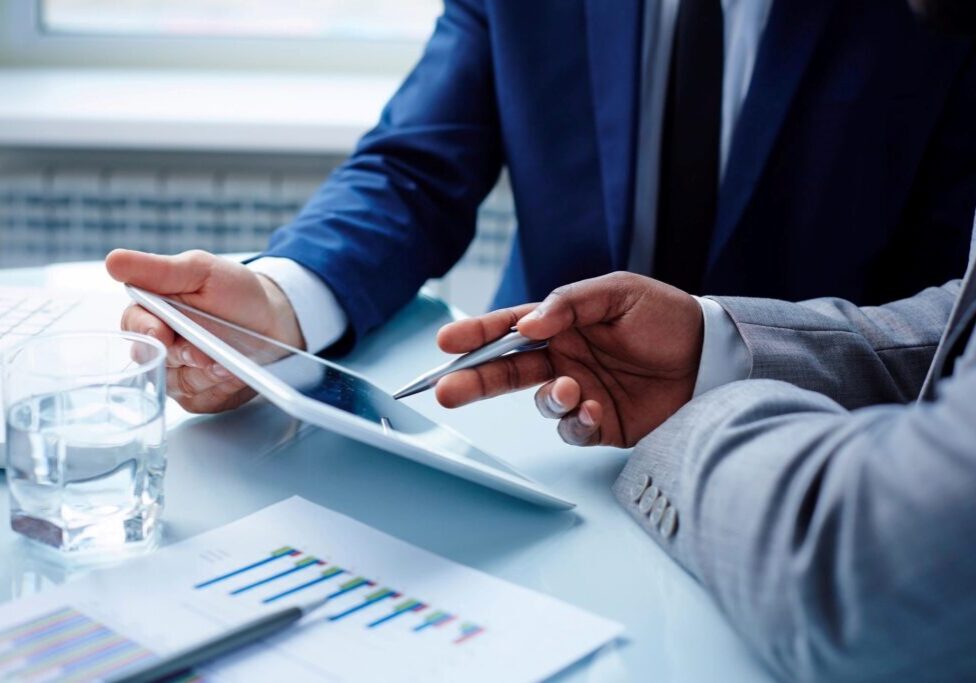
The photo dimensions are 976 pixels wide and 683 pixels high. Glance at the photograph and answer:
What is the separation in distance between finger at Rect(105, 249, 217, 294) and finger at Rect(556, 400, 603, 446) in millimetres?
306

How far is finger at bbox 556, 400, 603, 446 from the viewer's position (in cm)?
71

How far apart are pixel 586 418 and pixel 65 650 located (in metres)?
0.37

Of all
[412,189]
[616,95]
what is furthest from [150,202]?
[616,95]

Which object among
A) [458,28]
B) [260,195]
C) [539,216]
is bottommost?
[260,195]

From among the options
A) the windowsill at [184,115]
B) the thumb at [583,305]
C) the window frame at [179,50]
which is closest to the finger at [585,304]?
the thumb at [583,305]

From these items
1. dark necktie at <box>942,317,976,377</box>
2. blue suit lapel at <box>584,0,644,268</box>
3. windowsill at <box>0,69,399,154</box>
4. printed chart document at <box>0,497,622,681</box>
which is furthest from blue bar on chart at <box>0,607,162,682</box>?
windowsill at <box>0,69,399,154</box>

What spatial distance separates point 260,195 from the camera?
1.98 metres

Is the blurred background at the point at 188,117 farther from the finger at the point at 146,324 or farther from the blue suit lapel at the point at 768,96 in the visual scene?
the finger at the point at 146,324

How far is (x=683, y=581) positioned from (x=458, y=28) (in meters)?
0.86

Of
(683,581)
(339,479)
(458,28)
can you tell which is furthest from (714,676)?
(458,28)

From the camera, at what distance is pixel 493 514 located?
0.65m

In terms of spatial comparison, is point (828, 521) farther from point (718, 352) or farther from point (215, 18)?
point (215, 18)

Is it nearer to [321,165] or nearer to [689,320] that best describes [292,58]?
[321,165]

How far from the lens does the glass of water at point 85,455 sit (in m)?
0.57
